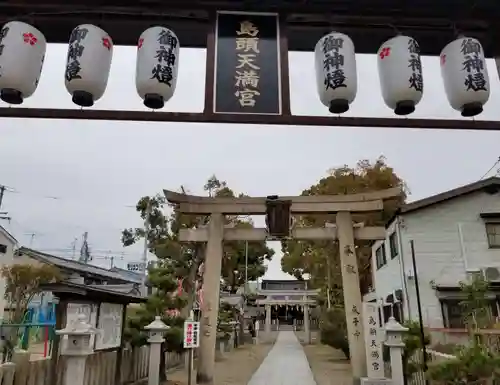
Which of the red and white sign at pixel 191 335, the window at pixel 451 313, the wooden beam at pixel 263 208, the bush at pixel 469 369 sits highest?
the wooden beam at pixel 263 208

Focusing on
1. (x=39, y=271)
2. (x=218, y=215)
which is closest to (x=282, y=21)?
(x=218, y=215)

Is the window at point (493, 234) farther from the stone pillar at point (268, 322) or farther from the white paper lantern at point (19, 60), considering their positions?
the stone pillar at point (268, 322)

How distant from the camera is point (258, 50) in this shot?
402 centimetres

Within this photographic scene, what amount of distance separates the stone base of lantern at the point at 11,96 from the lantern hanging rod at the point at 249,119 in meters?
0.17

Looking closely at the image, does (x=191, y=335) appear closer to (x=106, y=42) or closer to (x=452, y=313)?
(x=106, y=42)

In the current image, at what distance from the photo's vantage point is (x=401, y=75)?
4020 mm

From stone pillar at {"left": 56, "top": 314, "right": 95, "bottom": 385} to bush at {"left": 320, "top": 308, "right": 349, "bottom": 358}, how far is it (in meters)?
14.2

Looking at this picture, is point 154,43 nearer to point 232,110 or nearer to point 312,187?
point 232,110

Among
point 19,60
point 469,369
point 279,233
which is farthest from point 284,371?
point 19,60

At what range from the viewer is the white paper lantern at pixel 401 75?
398 centimetres

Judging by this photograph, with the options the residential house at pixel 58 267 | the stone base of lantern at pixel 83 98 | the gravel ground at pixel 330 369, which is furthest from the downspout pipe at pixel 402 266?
the residential house at pixel 58 267

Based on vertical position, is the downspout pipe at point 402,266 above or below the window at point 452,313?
above

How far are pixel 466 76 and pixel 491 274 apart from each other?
12.7 m

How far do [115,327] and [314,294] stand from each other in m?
30.3
